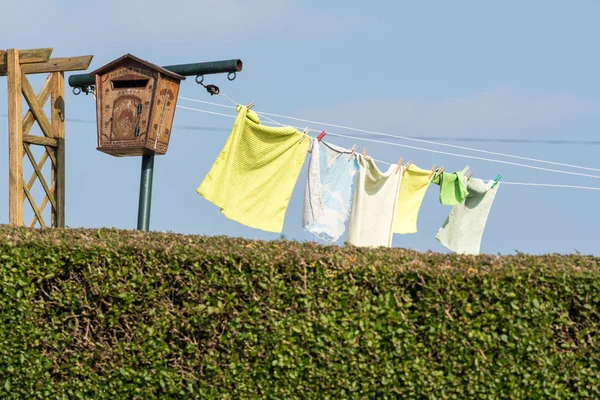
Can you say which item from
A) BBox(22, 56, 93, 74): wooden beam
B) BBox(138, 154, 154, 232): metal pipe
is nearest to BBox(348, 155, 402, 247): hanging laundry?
BBox(138, 154, 154, 232): metal pipe

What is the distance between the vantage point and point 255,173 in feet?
29.9

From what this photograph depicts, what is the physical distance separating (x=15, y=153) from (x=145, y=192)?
2063mm

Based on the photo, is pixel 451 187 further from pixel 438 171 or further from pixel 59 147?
pixel 59 147

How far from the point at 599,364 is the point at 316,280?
1955 mm

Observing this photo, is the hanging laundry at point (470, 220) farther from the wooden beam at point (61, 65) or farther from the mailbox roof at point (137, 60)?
the wooden beam at point (61, 65)

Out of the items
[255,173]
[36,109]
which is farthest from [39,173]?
[255,173]

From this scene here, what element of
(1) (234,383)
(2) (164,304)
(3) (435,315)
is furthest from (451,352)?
(2) (164,304)

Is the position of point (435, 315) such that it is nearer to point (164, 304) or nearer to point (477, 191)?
point (164, 304)

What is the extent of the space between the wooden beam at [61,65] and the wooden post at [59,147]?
0.31 metres

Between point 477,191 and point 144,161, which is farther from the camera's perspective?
point 477,191

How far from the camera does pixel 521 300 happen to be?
5523 millimetres

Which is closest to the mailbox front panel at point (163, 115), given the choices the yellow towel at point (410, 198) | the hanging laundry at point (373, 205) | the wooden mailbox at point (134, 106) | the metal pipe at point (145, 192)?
the wooden mailbox at point (134, 106)

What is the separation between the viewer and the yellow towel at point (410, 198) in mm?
11078

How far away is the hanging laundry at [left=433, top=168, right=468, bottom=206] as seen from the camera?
11367 millimetres
